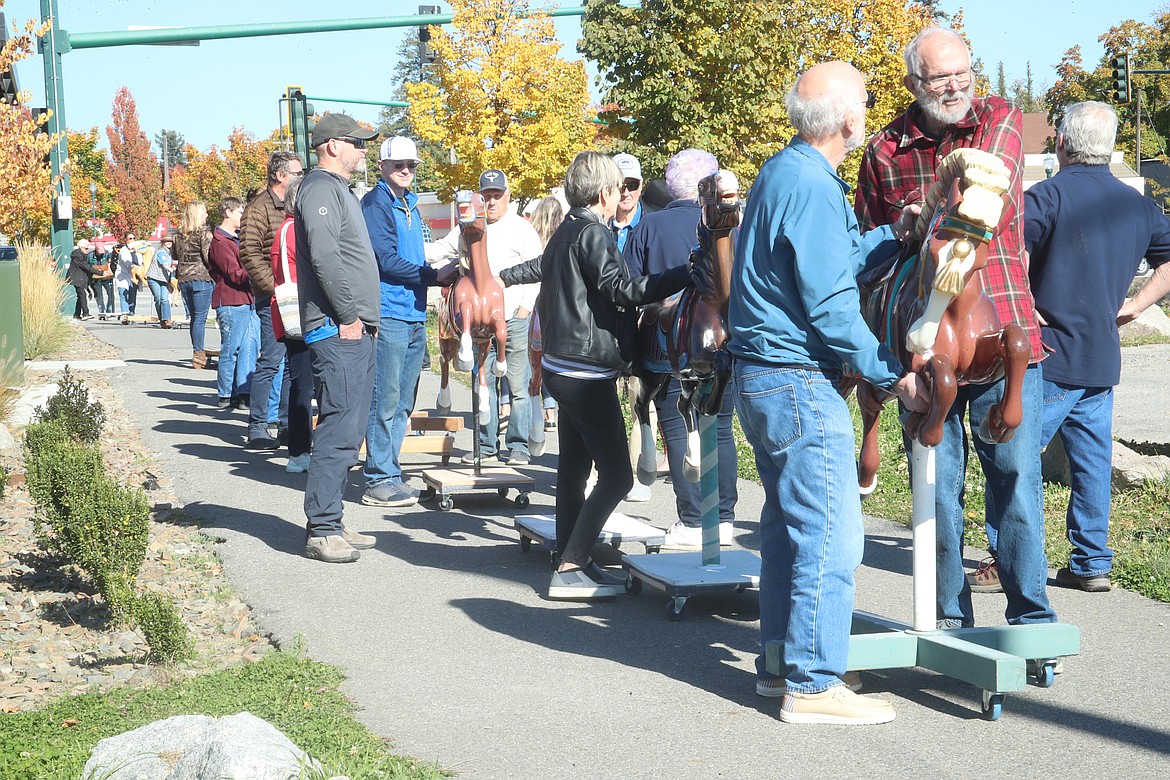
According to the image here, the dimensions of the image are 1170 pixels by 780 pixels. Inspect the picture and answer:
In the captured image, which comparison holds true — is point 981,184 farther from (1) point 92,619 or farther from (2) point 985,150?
(1) point 92,619

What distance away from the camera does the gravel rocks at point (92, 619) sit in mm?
5277

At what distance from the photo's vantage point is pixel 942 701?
15.4 feet

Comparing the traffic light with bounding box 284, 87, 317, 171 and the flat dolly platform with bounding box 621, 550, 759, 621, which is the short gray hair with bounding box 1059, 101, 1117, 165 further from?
the traffic light with bounding box 284, 87, 317, 171

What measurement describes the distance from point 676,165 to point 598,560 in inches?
89.5

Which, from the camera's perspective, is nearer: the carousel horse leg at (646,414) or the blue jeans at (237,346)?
the carousel horse leg at (646,414)

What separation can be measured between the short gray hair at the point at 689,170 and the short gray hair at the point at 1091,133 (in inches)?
68.7

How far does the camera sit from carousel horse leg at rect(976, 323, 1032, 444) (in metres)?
4.16

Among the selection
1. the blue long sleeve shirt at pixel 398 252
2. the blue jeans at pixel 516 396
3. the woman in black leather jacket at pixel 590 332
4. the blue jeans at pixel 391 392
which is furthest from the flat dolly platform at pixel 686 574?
the blue jeans at pixel 516 396

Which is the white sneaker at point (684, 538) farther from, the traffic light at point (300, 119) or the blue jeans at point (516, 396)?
the traffic light at point (300, 119)

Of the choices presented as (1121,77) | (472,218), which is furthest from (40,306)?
(1121,77)

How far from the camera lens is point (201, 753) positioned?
3.51 meters

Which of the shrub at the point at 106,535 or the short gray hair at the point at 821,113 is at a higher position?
the short gray hair at the point at 821,113

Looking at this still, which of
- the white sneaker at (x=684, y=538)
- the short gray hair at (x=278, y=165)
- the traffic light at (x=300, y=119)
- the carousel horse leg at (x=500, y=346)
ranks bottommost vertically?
the white sneaker at (x=684, y=538)

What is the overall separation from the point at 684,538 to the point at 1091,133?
3030mm
